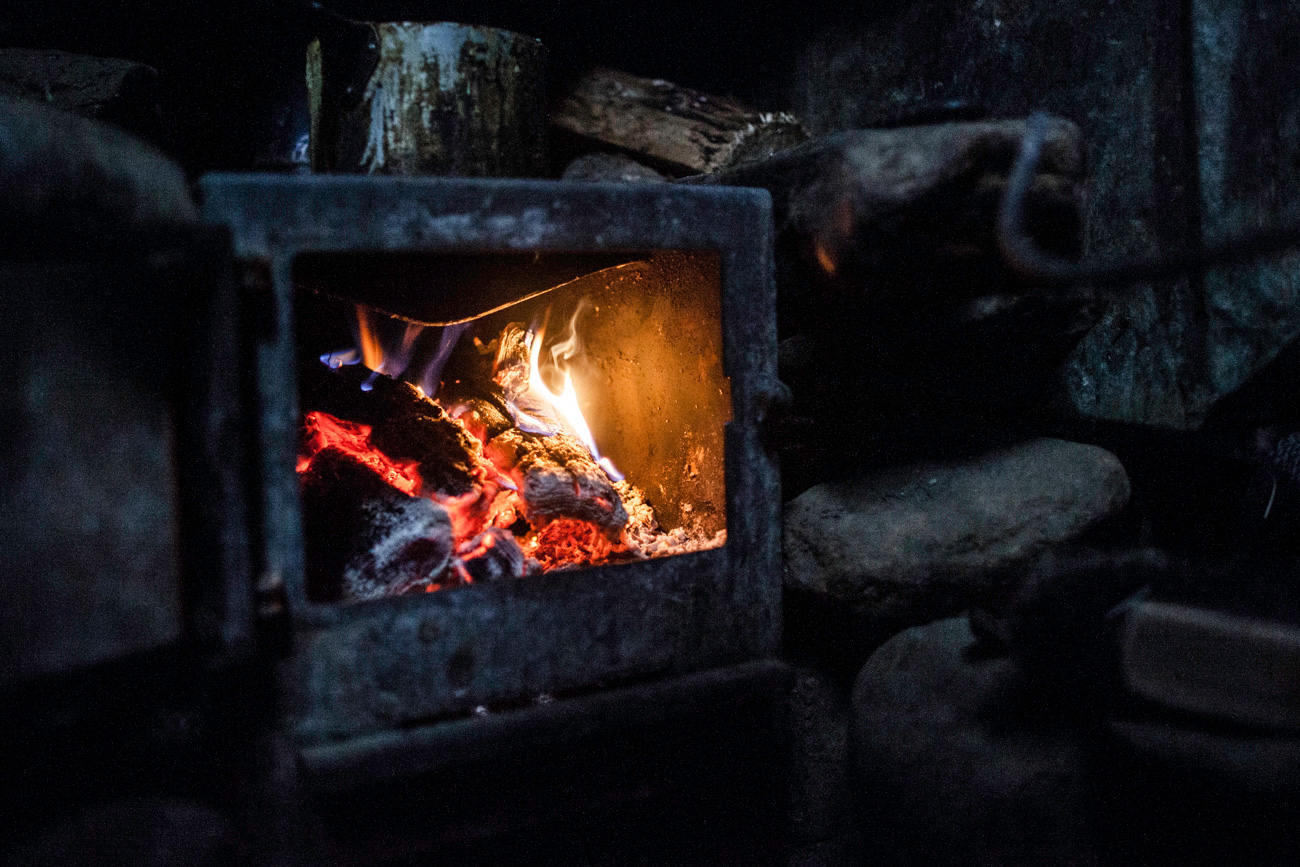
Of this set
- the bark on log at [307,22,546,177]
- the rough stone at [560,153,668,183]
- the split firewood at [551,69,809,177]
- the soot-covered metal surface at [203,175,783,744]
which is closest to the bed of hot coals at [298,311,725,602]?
the soot-covered metal surface at [203,175,783,744]

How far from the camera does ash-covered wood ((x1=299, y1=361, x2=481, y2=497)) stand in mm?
2041

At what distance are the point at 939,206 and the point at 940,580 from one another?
32.8 inches

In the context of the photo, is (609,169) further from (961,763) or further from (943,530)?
(961,763)

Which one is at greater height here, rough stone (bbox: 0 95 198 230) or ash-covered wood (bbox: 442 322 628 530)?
rough stone (bbox: 0 95 198 230)

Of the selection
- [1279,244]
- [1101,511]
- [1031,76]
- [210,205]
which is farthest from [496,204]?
[1031,76]

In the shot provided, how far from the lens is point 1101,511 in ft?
6.09

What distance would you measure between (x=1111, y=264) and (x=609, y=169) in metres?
1.95

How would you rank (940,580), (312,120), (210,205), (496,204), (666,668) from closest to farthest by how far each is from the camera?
1. (210,205)
2. (496,204)
3. (666,668)
4. (940,580)
5. (312,120)

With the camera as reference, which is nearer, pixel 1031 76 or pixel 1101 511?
pixel 1101 511

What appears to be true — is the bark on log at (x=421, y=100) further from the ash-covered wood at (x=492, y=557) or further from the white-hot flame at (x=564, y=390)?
the ash-covered wood at (x=492, y=557)

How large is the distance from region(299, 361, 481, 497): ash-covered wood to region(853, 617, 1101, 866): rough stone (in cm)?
113

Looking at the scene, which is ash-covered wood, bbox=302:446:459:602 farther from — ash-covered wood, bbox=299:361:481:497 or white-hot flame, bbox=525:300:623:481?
white-hot flame, bbox=525:300:623:481

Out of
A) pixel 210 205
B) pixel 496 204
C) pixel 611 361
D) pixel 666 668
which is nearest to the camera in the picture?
pixel 210 205

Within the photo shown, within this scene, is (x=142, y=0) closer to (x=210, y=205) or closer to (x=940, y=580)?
(x=210, y=205)
